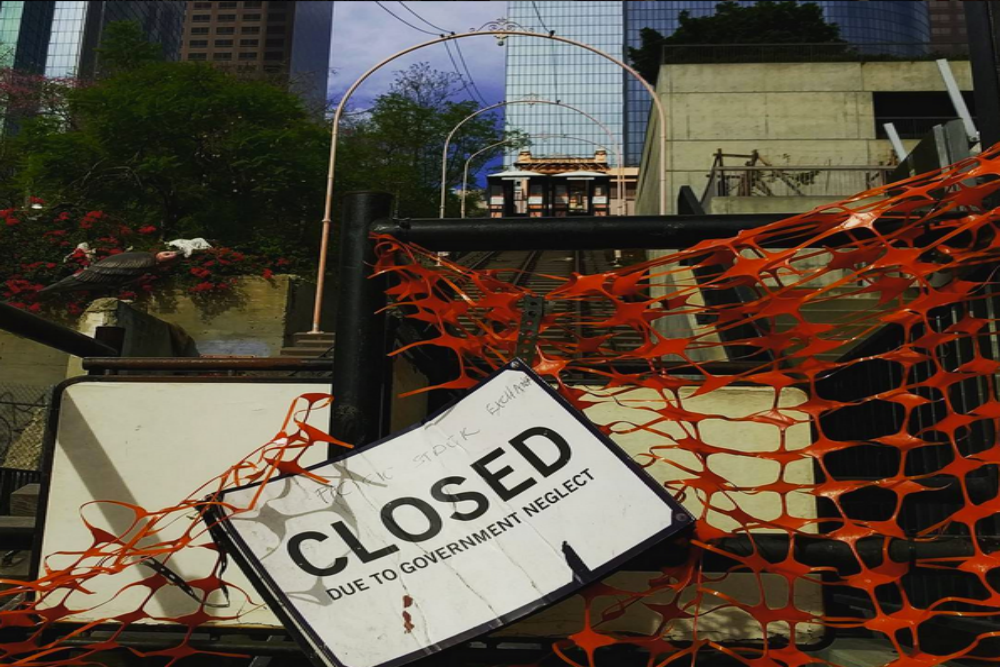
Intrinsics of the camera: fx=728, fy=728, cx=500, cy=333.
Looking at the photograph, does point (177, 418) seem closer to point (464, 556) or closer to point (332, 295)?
point (464, 556)

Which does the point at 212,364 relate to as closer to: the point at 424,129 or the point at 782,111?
the point at 782,111

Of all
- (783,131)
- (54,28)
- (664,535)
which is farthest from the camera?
(54,28)

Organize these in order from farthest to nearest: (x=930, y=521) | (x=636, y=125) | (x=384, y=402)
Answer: (x=636, y=125), (x=930, y=521), (x=384, y=402)

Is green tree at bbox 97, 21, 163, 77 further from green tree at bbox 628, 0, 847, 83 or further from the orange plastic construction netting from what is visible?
the orange plastic construction netting

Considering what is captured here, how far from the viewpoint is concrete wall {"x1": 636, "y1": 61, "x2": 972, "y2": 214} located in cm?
2253

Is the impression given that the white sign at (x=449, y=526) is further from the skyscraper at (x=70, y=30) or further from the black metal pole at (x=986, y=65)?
the skyscraper at (x=70, y=30)

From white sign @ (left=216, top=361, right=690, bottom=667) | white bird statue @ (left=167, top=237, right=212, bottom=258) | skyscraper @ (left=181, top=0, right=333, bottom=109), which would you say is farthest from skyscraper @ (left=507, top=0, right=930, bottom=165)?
white sign @ (left=216, top=361, right=690, bottom=667)

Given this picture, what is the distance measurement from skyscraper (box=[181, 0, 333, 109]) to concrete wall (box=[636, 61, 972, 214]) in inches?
498

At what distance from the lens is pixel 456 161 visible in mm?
32000

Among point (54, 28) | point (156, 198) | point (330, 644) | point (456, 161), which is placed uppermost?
point (54, 28)

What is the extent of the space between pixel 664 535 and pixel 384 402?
A: 74cm

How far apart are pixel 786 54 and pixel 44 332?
84.1 ft

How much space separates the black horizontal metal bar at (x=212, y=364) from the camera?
239cm

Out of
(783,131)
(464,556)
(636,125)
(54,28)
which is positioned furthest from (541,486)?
(636,125)
